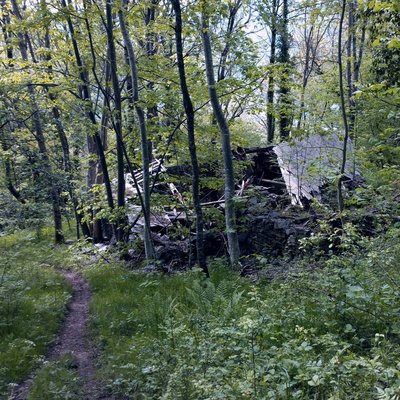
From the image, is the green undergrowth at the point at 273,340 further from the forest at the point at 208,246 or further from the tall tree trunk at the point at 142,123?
the tall tree trunk at the point at 142,123

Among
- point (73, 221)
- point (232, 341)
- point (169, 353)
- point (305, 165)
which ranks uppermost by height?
point (305, 165)

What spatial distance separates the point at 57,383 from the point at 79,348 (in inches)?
52.0

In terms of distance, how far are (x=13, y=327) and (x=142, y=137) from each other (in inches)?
216

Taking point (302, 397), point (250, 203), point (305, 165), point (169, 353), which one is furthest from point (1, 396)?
point (305, 165)

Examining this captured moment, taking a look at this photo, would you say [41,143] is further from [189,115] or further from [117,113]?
[189,115]

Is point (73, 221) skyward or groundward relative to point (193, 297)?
groundward

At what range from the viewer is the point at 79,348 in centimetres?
668

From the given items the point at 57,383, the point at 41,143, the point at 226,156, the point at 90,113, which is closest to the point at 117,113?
the point at 90,113

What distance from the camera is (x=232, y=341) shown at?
467 centimetres

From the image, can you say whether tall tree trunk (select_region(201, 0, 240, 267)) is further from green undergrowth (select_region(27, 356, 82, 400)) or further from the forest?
green undergrowth (select_region(27, 356, 82, 400))

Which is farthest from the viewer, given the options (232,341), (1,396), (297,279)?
(297,279)

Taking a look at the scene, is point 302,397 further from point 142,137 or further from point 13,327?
point 142,137

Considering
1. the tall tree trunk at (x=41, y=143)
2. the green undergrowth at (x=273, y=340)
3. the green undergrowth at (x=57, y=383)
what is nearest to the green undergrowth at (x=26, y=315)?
the green undergrowth at (x=57, y=383)

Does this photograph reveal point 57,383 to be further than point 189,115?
No
